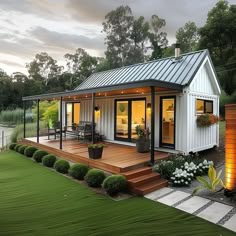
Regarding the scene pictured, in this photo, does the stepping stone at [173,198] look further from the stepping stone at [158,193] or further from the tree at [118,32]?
the tree at [118,32]

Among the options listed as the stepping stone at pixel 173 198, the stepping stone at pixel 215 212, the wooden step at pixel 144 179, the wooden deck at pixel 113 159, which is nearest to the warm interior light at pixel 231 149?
the stepping stone at pixel 215 212

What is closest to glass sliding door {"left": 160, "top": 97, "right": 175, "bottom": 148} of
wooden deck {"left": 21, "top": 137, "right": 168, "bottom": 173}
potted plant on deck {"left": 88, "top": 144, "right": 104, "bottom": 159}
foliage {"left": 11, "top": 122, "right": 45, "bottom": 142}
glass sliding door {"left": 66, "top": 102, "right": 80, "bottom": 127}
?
wooden deck {"left": 21, "top": 137, "right": 168, "bottom": 173}

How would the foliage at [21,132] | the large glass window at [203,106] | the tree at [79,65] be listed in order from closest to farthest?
the large glass window at [203,106] → the foliage at [21,132] → the tree at [79,65]

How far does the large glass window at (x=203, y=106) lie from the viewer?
8414mm

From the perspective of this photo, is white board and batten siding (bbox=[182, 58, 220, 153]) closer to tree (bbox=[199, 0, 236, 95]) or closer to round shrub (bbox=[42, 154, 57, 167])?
round shrub (bbox=[42, 154, 57, 167])

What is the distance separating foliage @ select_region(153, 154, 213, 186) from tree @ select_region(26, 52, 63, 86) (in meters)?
43.4

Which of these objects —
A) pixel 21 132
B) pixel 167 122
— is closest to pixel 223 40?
pixel 167 122

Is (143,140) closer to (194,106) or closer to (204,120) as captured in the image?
(194,106)

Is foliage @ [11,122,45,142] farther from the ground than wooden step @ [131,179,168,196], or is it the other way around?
foliage @ [11,122,45,142]

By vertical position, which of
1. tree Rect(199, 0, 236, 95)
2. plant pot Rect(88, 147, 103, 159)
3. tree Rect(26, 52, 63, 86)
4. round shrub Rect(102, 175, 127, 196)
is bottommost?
round shrub Rect(102, 175, 127, 196)

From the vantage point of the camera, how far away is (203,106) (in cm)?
876

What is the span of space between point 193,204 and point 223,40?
18.9 m

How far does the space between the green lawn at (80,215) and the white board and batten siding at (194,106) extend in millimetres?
3721

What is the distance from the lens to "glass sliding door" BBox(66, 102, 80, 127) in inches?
512
